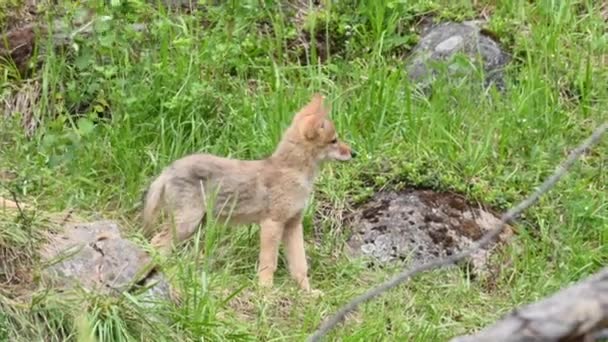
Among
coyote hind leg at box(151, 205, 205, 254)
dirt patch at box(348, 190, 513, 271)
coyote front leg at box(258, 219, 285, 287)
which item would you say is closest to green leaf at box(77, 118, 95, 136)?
coyote hind leg at box(151, 205, 205, 254)

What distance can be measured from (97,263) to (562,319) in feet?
15.2

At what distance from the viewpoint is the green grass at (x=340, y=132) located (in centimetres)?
680

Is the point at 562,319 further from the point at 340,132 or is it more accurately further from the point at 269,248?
the point at 340,132

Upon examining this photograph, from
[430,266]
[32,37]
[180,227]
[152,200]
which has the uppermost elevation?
[430,266]

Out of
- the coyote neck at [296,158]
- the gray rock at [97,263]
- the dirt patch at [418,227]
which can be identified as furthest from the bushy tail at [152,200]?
the dirt patch at [418,227]

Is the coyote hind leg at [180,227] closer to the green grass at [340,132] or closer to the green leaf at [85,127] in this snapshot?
the green grass at [340,132]

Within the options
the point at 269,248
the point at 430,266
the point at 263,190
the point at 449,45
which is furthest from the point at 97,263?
the point at 430,266

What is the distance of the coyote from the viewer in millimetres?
7117

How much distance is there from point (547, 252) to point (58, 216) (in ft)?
8.28

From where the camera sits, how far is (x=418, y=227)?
24.9 feet

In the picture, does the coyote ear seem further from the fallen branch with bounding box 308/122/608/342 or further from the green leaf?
the fallen branch with bounding box 308/122/608/342

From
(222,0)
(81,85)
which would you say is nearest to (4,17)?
(81,85)

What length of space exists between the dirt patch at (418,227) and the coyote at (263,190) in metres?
0.47

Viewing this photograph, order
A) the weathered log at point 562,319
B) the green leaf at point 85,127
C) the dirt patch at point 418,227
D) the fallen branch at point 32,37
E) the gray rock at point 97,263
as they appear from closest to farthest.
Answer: the weathered log at point 562,319 < the gray rock at point 97,263 < the dirt patch at point 418,227 < the green leaf at point 85,127 < the fallen branch at point 32,37
